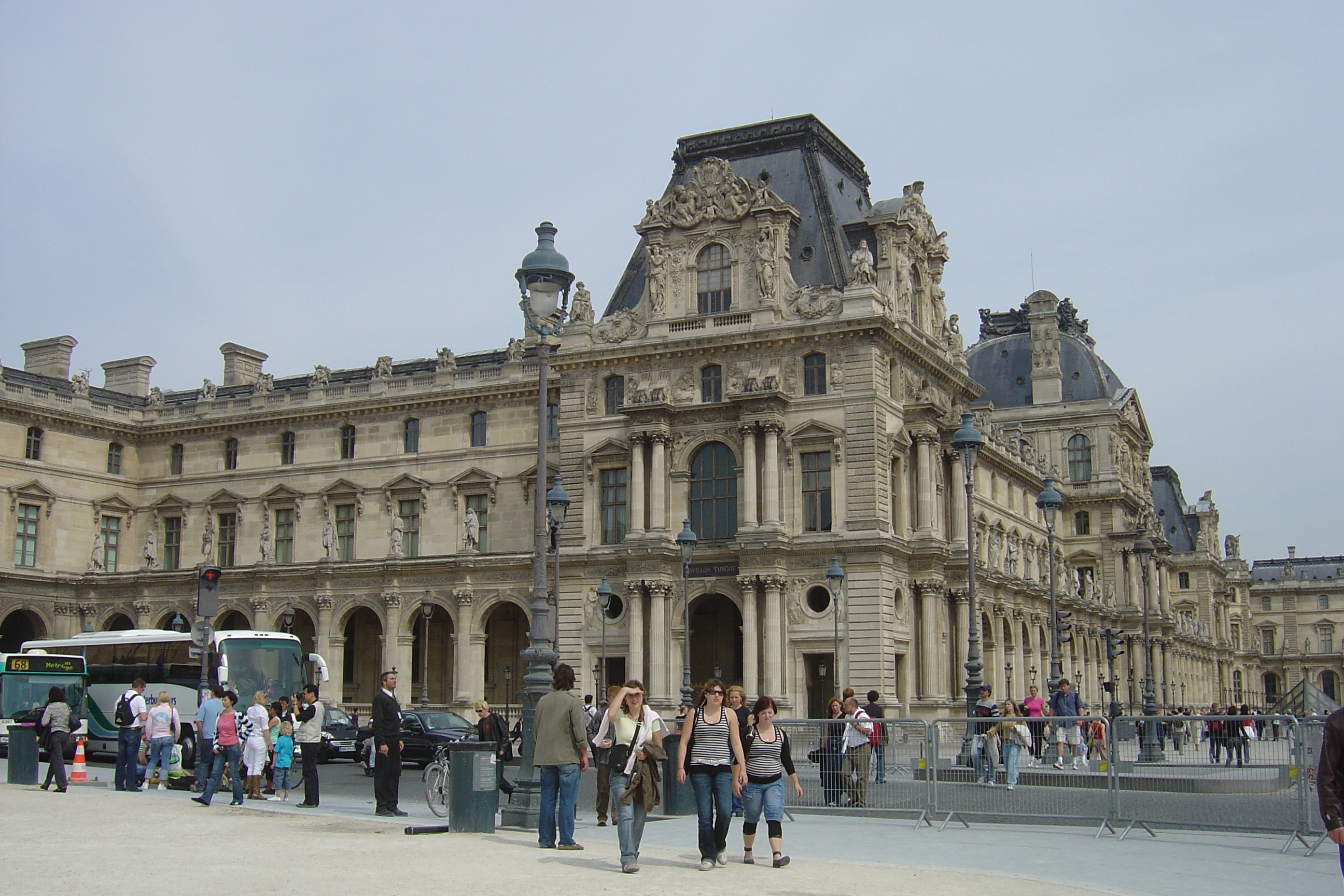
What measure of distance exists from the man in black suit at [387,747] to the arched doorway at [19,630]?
1863 inches

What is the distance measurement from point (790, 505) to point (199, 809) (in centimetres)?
2921

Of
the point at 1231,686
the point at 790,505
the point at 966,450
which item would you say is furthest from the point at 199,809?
the point at 1231,686

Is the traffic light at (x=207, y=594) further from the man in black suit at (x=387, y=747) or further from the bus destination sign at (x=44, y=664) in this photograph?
the bus destination sign at (x=44, y=664)

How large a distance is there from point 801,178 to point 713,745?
41.8 m

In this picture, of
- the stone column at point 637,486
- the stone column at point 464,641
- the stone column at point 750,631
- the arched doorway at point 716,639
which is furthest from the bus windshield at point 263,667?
the arched doorway at point 716,639

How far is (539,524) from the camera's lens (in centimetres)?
2066

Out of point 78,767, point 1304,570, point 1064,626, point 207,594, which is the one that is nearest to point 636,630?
point 207,594

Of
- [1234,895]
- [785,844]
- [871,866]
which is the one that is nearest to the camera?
[1234,895]

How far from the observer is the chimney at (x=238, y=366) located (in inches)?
2741

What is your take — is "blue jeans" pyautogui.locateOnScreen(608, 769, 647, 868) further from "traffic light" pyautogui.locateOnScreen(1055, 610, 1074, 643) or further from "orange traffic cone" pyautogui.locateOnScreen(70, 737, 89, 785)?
"traffic light" pyautogui.locateOnScreen(1055, 610, 1074, 643)

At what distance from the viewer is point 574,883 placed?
44.5ft

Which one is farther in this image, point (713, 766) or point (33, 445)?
point (33, 445)

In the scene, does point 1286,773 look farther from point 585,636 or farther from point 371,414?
point 371,414

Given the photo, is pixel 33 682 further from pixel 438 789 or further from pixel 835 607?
pixel 835 607
